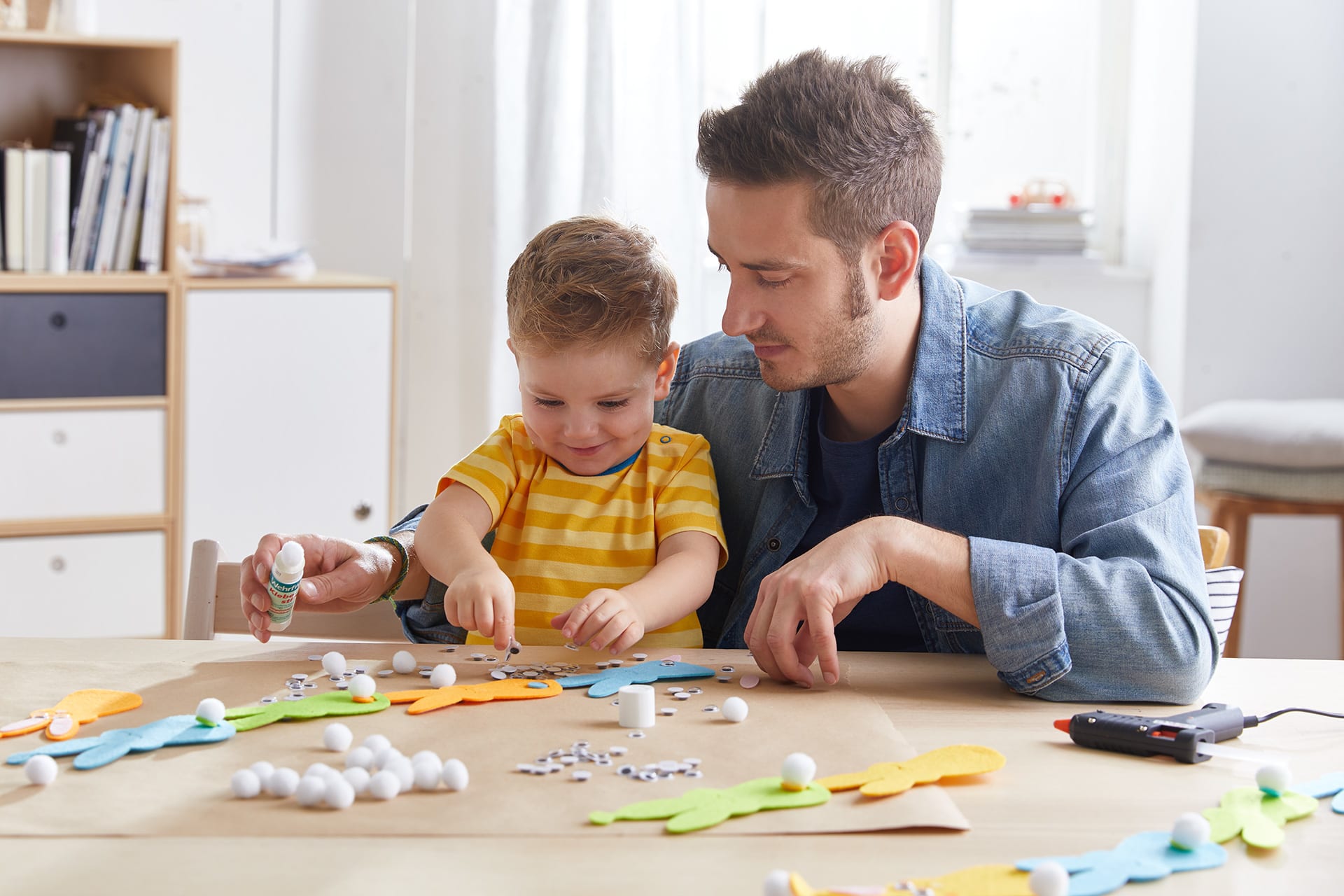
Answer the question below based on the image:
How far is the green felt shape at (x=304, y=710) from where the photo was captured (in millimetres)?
945

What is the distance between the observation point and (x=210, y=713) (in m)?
0.93

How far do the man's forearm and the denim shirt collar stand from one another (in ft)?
0.78

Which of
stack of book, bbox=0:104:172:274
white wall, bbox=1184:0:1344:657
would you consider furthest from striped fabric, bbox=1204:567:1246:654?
stack of book, bbox=0:104:172:274

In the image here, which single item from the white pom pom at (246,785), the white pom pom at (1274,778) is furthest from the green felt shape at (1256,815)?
the white pom pom at (246,785)

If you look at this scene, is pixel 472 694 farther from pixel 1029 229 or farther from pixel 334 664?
pixel 1029 229

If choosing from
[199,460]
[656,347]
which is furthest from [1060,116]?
[656,347]

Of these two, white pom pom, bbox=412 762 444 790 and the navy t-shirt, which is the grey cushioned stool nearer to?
the navy t-shirt

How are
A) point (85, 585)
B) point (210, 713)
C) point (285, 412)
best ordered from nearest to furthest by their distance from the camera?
1. point (210, 713)
2. point (85, 585)
3. point (285, 412)

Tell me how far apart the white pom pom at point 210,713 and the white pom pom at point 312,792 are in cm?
16

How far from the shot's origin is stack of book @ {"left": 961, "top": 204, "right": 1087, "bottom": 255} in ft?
10.9

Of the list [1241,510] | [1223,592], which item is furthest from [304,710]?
[1241,510]

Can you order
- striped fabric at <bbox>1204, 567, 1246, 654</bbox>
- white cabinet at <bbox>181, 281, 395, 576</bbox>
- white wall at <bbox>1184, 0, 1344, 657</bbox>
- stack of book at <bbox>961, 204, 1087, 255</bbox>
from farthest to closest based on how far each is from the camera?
stack of book at <bbox>961, 204, 1087, 255</bbox> → white wall at <bbox>1184, 0, 1344, 657</bbox> → white cabinet at <bbox>181, 281, 395, 576</bbox> → striped fabric at <bbox>1204, 567, 1246, 654</bbox>

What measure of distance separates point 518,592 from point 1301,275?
2492 mm

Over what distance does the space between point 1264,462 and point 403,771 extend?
2270mm
